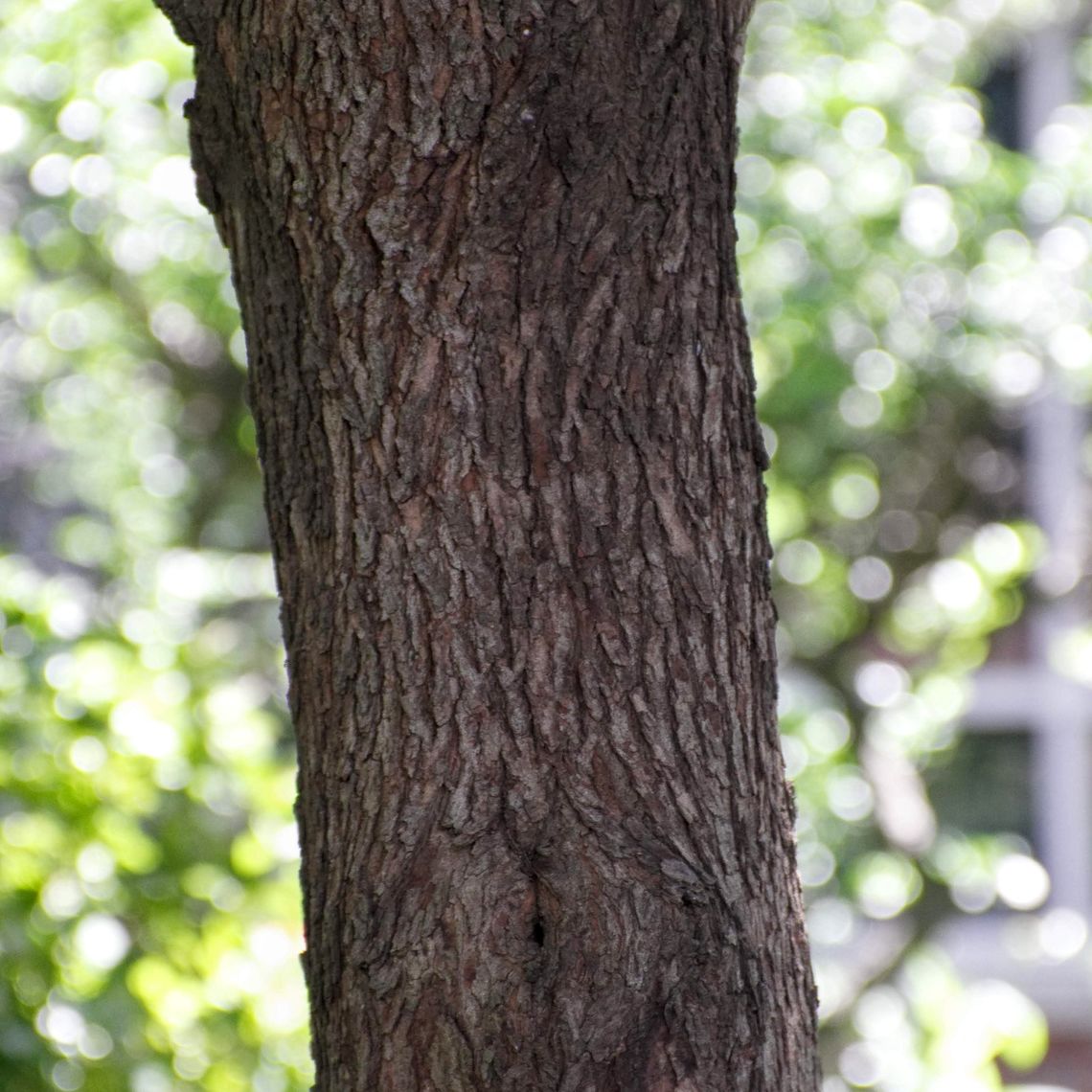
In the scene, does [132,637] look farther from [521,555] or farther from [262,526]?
[262,526]

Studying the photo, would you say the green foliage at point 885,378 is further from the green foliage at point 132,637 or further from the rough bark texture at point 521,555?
the rough bark texture at point 521,555

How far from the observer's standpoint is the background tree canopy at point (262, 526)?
2.52 meters

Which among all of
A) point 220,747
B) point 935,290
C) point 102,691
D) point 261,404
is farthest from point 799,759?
point 261,404

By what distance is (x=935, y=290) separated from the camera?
3.89 metres

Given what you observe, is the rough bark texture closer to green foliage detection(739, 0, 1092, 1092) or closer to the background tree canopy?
the background tree canopy

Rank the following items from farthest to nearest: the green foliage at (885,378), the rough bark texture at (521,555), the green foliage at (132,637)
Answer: the green foliage at (885,378) → the green foliage at (132,637) → the rough bark texture at (521,555)

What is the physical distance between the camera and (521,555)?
1255mm

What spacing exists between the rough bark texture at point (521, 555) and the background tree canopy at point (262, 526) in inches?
52.6

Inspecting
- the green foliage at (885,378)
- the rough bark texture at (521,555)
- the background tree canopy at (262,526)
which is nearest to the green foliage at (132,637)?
the background tree canopy at (262,526)

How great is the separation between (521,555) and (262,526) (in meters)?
3.92

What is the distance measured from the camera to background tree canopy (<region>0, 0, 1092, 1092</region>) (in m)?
2.52

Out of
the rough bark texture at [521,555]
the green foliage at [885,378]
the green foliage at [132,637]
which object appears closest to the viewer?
the rough bark texture at [521,555]

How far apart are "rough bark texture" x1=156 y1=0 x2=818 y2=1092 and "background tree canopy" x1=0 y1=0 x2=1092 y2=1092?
1336 millimetres

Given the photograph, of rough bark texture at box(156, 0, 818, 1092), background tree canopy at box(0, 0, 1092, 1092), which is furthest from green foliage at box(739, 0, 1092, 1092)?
rough bark texture at box(156, 0, 818, 1092)
